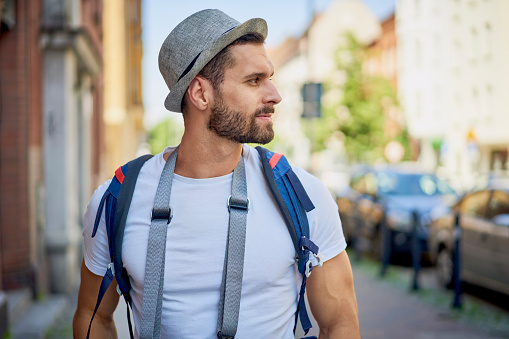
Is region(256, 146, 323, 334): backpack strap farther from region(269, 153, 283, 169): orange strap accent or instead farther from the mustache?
the mustache

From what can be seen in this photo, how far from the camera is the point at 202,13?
2.34m

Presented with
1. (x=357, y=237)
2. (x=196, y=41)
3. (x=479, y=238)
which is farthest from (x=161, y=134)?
(x=196, y=41)

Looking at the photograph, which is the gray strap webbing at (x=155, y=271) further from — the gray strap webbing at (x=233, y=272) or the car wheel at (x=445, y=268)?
the car wheel at (x=445, y=268)

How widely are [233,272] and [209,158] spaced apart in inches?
17.7

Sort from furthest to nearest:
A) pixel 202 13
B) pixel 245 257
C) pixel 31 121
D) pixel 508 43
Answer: pixel 508 43 < pixel 31 121 < pixel 202 13 < pixel 245 257

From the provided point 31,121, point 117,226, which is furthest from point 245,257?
point 31,121

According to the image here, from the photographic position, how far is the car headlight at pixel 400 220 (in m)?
11.7

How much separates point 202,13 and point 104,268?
94 centimetres

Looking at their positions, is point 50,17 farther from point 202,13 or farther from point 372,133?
point 372,133

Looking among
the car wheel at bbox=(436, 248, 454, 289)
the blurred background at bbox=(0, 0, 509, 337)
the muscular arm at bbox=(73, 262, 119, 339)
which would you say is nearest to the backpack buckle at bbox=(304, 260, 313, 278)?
the muscular arm at bbox=(73, 262, 119, 339)

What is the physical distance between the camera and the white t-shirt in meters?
2.15

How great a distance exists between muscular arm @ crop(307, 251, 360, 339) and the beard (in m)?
0.47

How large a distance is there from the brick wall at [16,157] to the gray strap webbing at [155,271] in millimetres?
5623

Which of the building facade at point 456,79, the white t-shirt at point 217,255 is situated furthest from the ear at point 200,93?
the building facade at point 456,79
